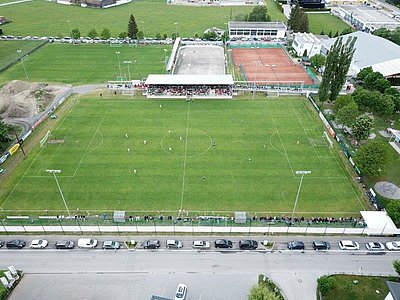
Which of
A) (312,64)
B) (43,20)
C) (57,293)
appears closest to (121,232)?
(57,293)

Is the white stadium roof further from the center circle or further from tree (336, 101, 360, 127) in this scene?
tree (336, 101, 360, 127)

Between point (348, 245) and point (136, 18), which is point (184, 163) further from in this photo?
point (136, 18)

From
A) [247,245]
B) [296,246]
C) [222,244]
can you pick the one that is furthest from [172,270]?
[296,246]

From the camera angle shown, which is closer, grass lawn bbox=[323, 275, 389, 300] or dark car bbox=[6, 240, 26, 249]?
grass lawn bbox=[323, 275, 389, 300]

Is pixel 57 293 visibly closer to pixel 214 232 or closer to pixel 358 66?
pixel 214 232

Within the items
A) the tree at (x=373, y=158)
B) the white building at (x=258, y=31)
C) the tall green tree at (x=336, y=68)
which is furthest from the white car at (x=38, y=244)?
the white building at (x=258, y=31)

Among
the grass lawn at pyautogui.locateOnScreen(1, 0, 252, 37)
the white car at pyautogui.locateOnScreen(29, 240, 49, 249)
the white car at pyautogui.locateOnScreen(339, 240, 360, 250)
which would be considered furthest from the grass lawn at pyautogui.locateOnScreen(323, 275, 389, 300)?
the grass lawn at pyautogui.locateOnScreen(1, 0, 252, 37)
